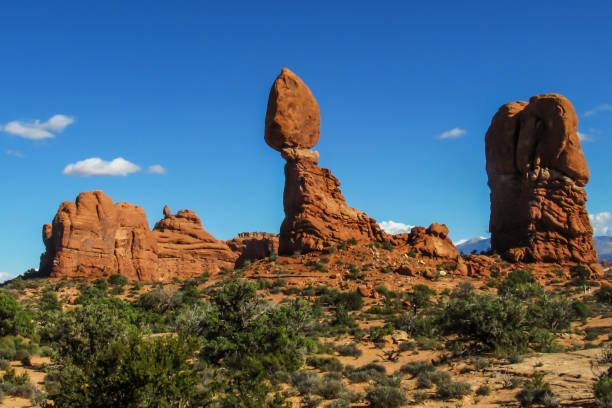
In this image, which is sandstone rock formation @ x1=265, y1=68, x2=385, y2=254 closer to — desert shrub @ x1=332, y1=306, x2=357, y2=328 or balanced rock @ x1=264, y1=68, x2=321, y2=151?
balanced rock @ x1=264, y1=68, x2=321, y2=151

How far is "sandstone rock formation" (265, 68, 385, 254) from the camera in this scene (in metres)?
39.8

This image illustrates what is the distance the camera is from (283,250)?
41.5 meters

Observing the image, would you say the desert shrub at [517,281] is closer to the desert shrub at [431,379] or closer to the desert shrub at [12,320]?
the desert shrub at [431,379]

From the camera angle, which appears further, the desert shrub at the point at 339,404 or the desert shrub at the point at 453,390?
the desert shrub at the point at 453,390

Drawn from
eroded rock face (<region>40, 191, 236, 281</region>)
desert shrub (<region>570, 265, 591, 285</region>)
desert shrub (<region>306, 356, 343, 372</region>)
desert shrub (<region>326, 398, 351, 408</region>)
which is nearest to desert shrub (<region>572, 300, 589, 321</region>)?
desert shrub (<region>570, 265, 591, 285</region>)

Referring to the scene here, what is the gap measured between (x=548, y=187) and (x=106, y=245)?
33297mm

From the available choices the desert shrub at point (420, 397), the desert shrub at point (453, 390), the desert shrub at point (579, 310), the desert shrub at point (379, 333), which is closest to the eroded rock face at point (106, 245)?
the desert shrub at point (379, 333)

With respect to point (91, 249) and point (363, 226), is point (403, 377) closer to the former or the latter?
point (363, 226)

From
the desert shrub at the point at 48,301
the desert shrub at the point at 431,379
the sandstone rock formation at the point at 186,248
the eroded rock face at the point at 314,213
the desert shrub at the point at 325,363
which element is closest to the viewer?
the desert shrub at the point at 431,379

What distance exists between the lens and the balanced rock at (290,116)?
4084 centimetres

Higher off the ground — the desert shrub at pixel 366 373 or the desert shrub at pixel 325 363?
the desert shrub at pixel 325 363

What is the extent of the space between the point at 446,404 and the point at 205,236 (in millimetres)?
44364

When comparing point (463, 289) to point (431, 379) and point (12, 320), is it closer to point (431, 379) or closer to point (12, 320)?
point (431, 379)

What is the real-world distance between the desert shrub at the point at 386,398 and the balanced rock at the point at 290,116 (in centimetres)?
2809
